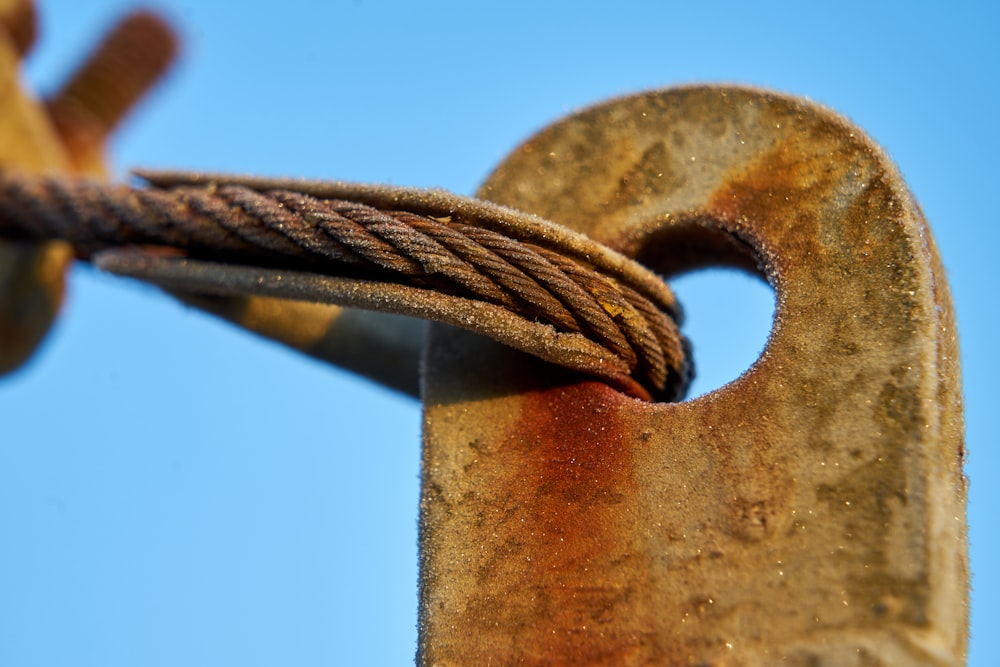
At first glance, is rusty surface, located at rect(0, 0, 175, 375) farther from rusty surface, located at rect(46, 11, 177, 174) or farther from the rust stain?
the rust stain

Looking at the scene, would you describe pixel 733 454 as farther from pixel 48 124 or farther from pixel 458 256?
pixel 48 124

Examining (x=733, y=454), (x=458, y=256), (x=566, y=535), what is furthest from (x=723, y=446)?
(x=458, y=256)

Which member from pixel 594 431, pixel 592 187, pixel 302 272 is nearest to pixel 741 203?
pixel 592 187

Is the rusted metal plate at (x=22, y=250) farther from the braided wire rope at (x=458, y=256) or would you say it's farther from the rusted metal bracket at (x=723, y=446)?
the rusted metal bracket at (x=723, y=446)

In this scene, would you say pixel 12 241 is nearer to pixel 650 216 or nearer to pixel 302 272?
pixel 302 272

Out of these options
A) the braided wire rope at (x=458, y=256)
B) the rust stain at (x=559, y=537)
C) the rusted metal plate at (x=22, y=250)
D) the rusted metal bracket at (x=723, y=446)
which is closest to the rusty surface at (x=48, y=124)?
the rusted metal plate at (x=22, y=250)

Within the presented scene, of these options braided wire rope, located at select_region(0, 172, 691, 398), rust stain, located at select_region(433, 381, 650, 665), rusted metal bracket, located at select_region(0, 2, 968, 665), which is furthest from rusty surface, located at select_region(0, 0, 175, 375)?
rust stain, located at select_region(433, 381, 650, 665)

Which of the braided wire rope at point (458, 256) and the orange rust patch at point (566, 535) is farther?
the braided wire rope at point (458, 256)
